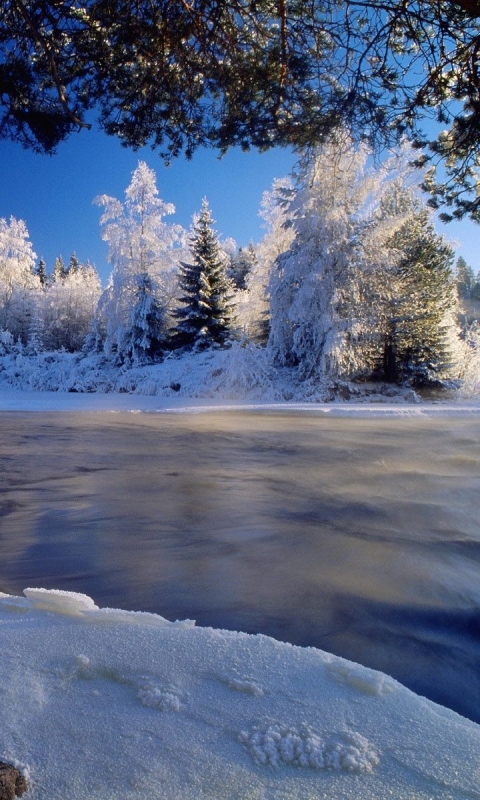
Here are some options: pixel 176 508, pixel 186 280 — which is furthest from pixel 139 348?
pixel 176 508

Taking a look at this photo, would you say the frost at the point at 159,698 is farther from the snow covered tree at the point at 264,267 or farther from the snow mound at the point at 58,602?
the snow covered tree at the point at 264,267

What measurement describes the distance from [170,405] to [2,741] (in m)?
16.3

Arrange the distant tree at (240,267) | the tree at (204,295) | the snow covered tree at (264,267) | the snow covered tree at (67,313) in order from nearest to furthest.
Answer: the snow covered tree at (264,267), the tree at (204,295), the snow covered tree at (67,313), the distant tree at (240,267)

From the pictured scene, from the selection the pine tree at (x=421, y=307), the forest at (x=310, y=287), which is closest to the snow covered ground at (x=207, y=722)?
the forest at (x=310, y=287)

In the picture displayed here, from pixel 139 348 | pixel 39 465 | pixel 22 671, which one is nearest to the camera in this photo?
pixel 22 671

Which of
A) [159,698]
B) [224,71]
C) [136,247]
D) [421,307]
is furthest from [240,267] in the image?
[159,698]

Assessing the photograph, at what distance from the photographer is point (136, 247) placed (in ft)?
81.1

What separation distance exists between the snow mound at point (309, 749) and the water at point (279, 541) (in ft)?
3.25

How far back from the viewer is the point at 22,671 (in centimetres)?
143

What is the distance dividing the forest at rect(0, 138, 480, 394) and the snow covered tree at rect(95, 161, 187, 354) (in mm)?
55

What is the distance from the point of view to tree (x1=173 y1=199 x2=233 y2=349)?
24297 millimetres

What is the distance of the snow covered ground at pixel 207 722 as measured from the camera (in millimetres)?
1052

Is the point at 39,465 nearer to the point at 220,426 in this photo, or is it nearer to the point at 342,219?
the point at 220,426

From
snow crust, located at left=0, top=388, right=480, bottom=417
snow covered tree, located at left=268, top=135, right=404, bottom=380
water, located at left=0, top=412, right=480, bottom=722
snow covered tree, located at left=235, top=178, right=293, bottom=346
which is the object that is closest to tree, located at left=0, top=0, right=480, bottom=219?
water, located at left=0, top=412, right=480, bottom=722
